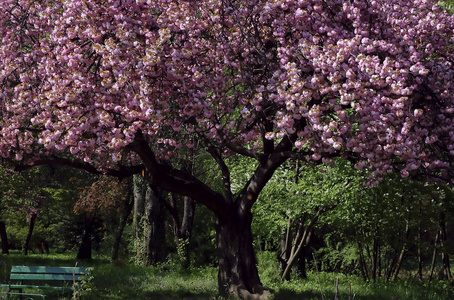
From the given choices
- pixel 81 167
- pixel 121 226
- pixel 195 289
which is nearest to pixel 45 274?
pixel 81 167

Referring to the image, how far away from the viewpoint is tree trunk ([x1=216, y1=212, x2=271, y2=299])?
11422 millimetres

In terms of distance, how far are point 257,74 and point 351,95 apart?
3069mm

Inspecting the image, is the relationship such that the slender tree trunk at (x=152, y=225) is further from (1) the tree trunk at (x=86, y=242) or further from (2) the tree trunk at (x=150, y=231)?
(1) the tree trunk at (x=86, y=242)

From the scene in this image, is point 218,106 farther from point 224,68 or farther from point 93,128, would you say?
point 93,128

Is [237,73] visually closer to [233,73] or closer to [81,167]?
[233,73]

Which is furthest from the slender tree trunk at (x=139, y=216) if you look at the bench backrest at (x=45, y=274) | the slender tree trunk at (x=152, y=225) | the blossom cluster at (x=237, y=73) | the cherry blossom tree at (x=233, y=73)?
the blossom cluster at (x=237, y=73)

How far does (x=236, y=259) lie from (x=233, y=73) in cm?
423

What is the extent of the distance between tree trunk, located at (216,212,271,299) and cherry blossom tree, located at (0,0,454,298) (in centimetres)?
252

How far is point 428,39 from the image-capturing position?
9.37m

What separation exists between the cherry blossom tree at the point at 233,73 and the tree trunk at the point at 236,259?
252 centimetres

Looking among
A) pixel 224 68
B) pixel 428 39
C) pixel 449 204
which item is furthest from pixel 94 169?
pixel 449 204

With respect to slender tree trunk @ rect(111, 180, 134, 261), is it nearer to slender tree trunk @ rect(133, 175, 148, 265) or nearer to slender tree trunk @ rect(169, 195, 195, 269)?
slender tree trunk @ rect(133, 175, 148, 265)

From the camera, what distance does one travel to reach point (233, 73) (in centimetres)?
1013

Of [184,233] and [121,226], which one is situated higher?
[121,226]
